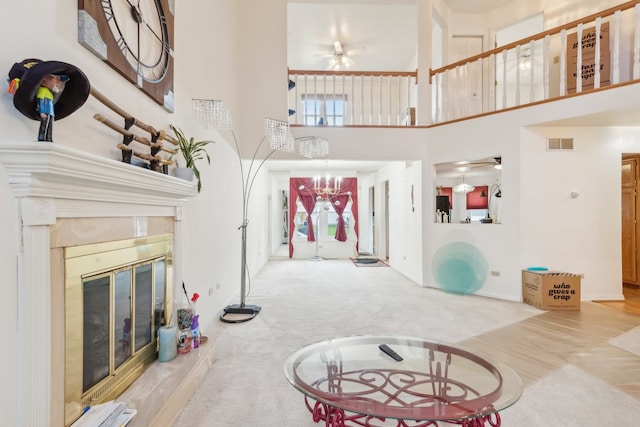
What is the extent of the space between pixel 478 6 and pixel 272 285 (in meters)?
6.45

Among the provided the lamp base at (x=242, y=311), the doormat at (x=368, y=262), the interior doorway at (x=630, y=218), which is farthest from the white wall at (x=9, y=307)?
the interior doorway at (x=630, y=218)

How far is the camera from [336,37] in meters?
6.73

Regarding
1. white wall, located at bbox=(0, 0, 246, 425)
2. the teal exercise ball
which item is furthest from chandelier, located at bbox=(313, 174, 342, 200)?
the teal exercise ball

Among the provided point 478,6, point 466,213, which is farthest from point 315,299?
point 478,6

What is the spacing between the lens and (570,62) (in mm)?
4609

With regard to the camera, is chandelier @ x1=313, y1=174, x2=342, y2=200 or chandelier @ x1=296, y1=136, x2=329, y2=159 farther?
chandelier @ x1=313, y1=174, x2=342, y2=200

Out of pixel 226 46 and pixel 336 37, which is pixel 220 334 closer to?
pixel 226 46

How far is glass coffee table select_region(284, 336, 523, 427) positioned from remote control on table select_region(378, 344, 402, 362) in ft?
0.07

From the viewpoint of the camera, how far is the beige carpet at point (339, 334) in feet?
6.22

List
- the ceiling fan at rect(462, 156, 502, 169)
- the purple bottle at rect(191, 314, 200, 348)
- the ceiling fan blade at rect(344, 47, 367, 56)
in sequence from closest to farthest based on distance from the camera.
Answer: the purple bottle at rect(191, 314, 200, 348), the ceiling fan at rect(462, 156, 502, 169), the ceiling fan blade at rect(344, 47, 367, 56)

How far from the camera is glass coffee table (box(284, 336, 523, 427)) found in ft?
4.65

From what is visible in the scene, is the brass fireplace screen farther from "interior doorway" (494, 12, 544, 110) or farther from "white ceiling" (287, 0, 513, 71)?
"interior doorway" (494, 12, 544, 110)

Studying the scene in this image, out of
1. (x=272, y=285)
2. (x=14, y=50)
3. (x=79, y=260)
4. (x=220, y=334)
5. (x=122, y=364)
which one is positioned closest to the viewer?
(x=14, y=50)

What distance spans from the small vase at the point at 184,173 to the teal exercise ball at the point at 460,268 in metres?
4.07
